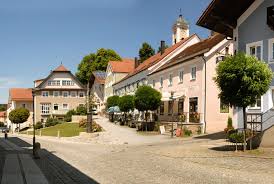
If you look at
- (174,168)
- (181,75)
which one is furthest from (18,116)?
(174,168)

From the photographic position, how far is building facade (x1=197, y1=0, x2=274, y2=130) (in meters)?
23.2

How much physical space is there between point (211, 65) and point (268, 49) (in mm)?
14017

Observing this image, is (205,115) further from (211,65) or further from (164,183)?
(164,183)

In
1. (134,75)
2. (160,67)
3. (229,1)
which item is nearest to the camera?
(229,1)

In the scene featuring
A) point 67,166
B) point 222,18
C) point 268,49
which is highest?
point 222,18

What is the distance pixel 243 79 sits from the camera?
19.1 m

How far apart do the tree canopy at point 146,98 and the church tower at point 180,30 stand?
Result: 32.3 meters

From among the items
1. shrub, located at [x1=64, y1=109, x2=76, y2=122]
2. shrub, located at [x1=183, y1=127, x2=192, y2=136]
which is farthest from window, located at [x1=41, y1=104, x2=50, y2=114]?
shrub, located at [x1=183, y1=127, x2=192, y2=136]

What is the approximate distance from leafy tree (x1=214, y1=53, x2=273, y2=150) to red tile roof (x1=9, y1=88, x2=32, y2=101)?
285 feet

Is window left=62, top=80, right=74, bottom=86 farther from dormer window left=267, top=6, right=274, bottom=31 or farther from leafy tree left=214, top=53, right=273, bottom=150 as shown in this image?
leafy tree left=214, top=53, right=273, bottom=150

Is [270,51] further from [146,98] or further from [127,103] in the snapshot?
[127,103]

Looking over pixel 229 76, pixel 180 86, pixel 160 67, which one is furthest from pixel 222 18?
pixel 160 67

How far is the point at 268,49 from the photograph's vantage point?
920 inches

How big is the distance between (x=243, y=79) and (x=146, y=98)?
23349mm
